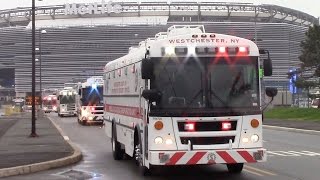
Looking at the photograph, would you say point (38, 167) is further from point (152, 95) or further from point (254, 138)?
point (254, 138)

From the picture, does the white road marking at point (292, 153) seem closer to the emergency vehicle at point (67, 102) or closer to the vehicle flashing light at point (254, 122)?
the vehicle flashing light at point (254, 122)

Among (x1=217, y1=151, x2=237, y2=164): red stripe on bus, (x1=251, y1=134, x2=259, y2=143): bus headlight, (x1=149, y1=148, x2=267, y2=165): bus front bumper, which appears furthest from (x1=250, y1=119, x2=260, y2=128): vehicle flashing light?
(x1=217, y1=151, x2=237, y2=164): red stripe on bus

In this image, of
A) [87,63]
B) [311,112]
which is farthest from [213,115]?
[87,63]

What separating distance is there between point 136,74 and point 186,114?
243cm

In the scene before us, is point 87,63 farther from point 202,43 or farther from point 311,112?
point 202,43

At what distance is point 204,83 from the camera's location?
11695mm

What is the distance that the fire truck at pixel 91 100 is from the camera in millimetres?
41688

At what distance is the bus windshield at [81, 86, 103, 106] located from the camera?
4172cm

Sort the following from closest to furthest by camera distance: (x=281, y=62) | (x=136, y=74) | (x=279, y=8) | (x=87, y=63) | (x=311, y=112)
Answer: (x=136, y=74), (x=311, y=112), (x=281, y=62), (x=87, y=63), (x=279, y=8)

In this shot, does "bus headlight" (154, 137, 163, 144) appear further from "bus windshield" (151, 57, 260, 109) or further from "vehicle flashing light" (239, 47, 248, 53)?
"vehicle flashing light" (239, 47, 248, 53)

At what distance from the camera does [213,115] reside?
11.5 meters

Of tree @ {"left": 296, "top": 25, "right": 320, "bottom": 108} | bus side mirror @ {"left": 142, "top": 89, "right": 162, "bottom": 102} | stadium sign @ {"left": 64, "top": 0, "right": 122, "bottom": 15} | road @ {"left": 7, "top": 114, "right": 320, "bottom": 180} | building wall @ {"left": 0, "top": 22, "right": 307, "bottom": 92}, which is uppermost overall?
stadium sign @ {"left": 64, "top": 0, "right": 122, "bottom": 15}

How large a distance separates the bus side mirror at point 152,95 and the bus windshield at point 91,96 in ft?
98.8

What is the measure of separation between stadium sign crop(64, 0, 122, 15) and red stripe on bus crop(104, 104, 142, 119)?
126438 millimetres
